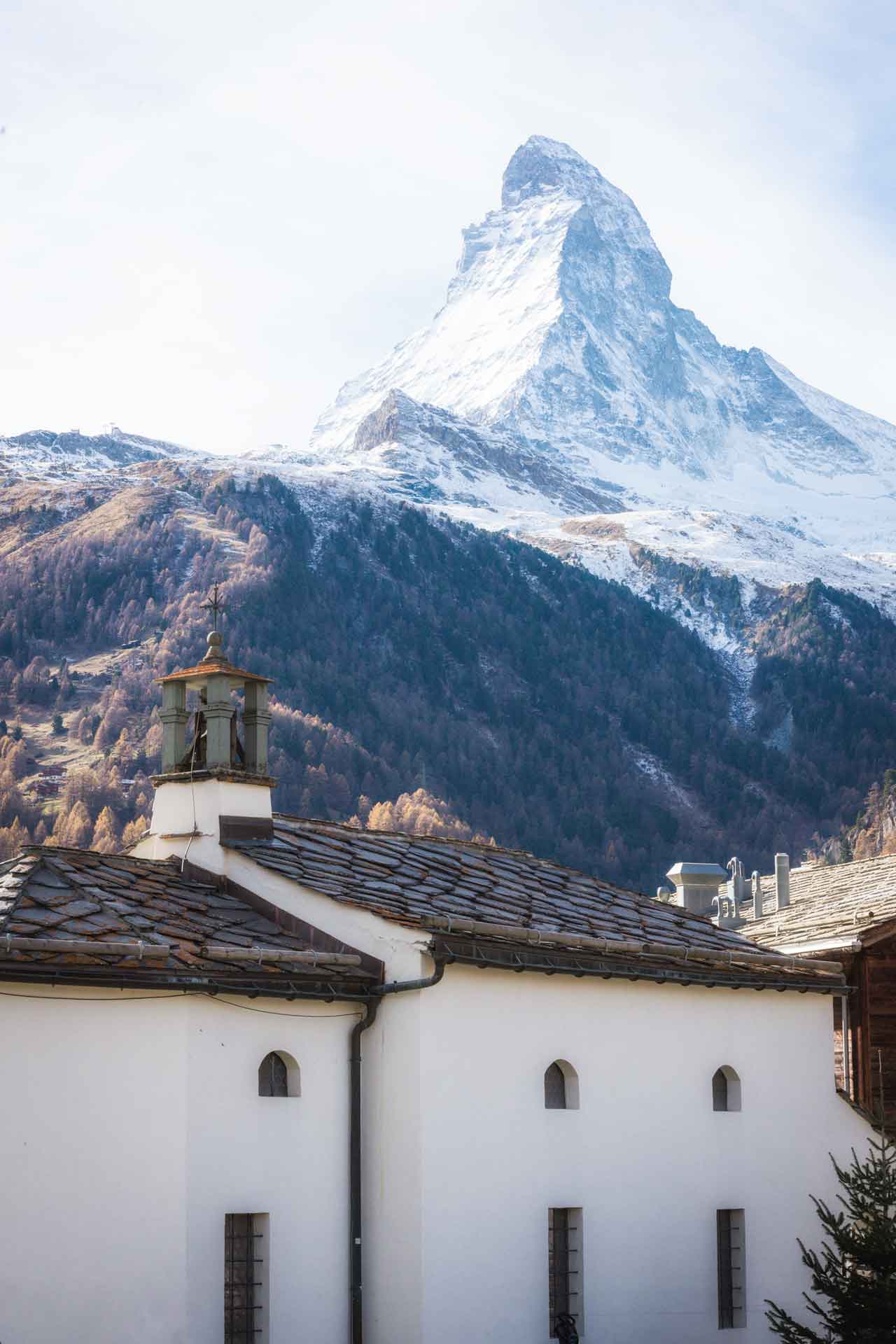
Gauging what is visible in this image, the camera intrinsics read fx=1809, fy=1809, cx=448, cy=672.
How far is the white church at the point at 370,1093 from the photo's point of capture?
20.6m

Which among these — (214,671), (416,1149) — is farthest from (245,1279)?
(214,671)

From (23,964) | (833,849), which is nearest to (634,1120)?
(23,964)

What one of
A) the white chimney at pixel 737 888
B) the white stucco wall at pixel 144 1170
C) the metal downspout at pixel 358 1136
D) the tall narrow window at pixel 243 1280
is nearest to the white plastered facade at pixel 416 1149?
the white stucco wall at pixel 144 1170

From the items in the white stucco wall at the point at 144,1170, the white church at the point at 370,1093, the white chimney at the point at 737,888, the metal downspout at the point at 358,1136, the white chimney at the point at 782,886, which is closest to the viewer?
the white stucco wall at the point at 144,1170

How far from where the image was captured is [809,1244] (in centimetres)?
2808

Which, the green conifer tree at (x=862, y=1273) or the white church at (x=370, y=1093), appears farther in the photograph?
the green conifer tree at (x=862, y=1273)

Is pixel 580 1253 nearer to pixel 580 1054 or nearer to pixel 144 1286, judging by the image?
pixel 580 1054

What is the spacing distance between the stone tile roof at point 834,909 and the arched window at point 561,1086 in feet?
29.2

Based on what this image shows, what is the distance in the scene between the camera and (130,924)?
21.8 metres

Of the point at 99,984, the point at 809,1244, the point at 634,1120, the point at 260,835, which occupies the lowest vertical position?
the point at 809,1244

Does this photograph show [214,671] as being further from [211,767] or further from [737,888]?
[737,888]

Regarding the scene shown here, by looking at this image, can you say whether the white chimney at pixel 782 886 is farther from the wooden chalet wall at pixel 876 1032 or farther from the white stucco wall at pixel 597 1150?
the white stucco wall at pixel 597 1150

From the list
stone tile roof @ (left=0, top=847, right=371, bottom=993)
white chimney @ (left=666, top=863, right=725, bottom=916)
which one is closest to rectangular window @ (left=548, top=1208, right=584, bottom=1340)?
stone tile roof @ (left=0, top=847, right=371, bottom=993)

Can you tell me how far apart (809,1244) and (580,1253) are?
5312 mm
